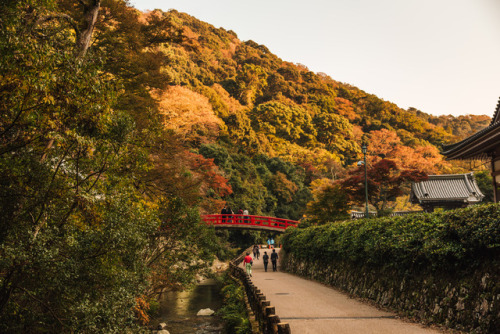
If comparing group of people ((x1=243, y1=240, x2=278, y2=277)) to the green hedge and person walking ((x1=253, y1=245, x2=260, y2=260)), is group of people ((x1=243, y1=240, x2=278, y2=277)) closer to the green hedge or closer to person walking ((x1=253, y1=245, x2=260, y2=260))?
person walking ((x1=253, y1=245, x2=260, y2=260))

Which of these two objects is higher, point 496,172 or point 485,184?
point 485,184

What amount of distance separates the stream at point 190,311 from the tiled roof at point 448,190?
644 inches

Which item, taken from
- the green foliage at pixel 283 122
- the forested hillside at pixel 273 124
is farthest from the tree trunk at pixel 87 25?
the green foliage at pixel 283 122

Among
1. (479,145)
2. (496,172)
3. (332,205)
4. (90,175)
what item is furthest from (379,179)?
(90,175)

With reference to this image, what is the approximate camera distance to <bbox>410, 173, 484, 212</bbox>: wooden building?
23.6 m

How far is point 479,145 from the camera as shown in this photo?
993cm

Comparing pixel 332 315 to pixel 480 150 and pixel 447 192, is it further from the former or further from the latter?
pixel 447 192

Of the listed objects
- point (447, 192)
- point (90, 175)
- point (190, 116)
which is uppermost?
point (190, 116)

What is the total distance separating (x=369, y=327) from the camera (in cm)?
644

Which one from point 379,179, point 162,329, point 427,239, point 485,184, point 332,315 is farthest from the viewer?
point 485,184

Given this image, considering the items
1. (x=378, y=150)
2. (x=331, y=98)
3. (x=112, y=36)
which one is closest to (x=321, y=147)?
(x=378, y=150)

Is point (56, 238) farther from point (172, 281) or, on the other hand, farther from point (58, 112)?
point (172, 281)

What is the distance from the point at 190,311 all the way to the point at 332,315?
10.8 m

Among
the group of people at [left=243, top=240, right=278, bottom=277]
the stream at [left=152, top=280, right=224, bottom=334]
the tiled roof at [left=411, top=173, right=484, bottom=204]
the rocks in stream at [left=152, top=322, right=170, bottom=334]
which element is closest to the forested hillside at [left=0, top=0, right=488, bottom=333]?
the rocks in stream at [left=152, top=322, right=170, bottom=334]
